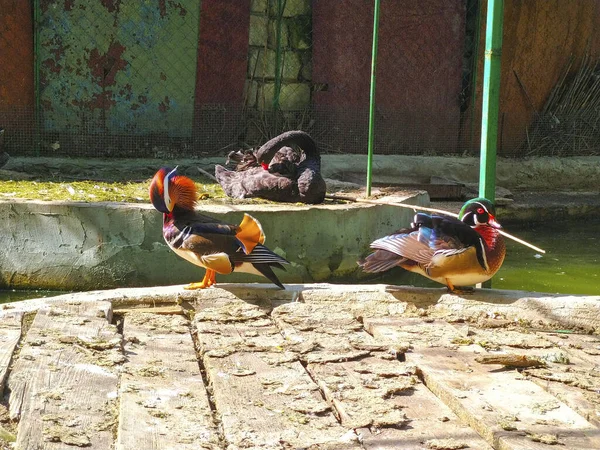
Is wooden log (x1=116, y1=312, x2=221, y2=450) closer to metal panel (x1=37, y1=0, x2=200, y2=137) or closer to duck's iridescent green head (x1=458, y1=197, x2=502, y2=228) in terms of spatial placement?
duck's iridescent green head (x1=458, y1=197, x2=502, y2=228)

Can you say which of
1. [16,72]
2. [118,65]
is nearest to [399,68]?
[118,65]

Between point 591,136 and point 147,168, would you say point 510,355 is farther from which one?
point 591,136

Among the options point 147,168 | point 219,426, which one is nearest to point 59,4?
point 147,168

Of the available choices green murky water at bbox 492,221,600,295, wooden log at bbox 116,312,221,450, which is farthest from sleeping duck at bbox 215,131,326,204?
wooden log at bbox 116,312,221,450

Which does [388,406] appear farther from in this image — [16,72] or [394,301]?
[16,72]

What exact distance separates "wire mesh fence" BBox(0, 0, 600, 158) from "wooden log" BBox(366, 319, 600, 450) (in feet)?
23.3

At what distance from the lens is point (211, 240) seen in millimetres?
3945

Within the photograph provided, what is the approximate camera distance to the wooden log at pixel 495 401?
2.21 metres

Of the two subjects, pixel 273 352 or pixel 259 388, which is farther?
pixel 273 352

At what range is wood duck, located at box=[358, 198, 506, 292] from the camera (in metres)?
3.70

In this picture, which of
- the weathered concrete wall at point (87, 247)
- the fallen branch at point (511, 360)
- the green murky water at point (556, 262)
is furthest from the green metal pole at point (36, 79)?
the fallen branch at point (511, 360)

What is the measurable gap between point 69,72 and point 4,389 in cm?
748

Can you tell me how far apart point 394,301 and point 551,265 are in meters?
4.15

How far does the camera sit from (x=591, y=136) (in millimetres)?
11805
